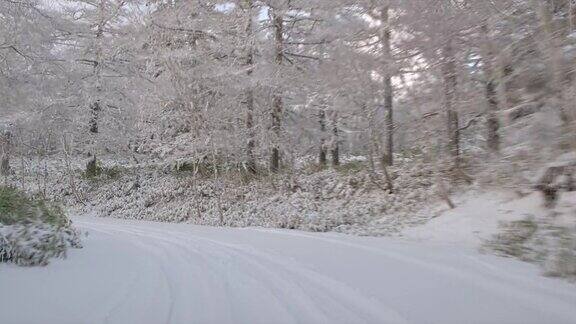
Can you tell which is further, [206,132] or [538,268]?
[206,132]

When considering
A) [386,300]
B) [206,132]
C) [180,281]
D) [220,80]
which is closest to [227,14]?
[220,80]

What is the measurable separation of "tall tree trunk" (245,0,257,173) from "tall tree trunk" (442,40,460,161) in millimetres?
7528

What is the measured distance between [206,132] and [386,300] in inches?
512

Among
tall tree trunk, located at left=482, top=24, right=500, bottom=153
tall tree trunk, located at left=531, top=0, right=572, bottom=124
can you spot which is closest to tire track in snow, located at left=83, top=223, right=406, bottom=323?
tall tree trunk, located at left=531, top=0, right=572, bottom=124

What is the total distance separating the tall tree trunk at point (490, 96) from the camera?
8.98 m

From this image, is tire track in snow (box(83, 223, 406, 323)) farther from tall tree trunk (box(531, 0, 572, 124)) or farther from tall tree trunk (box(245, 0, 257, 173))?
tall tree trunk (box(245, 0, 257, 173))

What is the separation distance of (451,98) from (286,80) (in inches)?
284

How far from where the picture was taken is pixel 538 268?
602 centimetres

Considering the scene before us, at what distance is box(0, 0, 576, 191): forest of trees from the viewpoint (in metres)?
8.61

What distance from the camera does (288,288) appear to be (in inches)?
217

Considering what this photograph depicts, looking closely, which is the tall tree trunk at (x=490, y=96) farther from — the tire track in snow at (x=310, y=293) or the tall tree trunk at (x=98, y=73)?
the tall tree trunk at (x=98, y=73)

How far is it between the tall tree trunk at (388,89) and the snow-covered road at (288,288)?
4770mm

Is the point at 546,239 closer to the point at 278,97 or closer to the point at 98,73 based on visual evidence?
the point at 278,97

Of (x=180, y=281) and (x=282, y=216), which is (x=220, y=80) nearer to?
(x=282, y=216)
